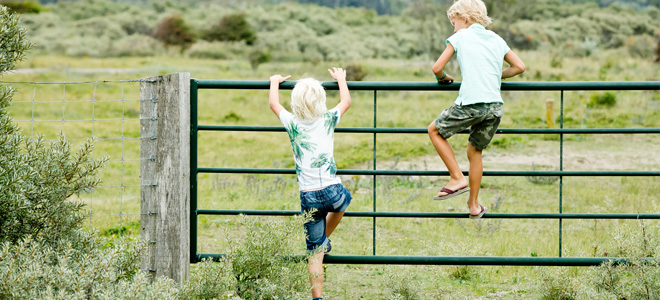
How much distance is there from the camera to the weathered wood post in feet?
13.3

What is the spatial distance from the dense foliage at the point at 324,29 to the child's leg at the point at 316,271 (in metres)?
25.5

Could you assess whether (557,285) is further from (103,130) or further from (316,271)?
(103,130)

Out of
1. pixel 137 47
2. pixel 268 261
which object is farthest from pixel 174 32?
pixel 268 261

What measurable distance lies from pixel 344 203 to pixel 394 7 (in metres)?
58.6

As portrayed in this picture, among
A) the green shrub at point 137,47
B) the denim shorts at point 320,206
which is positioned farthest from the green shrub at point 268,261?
the green shrub at point 137,47

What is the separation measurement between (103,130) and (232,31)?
2852cm

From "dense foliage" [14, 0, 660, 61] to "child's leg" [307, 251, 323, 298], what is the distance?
2546 cm

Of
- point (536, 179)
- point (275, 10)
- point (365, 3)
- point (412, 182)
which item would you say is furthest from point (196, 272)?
point (365, 3)

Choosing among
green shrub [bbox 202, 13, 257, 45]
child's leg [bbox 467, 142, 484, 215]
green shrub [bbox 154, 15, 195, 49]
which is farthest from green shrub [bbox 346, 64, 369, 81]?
green shrub [bbox 154, 15, 195, 49]

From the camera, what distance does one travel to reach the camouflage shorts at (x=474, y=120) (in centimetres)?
405

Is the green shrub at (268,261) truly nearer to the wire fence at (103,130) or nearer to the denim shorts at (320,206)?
the denim shorts at (320,206)

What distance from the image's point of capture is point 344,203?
392cm

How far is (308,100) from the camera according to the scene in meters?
3.76

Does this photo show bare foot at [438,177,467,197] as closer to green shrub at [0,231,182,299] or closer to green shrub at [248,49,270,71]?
green shrub at [0,231,182,299]
